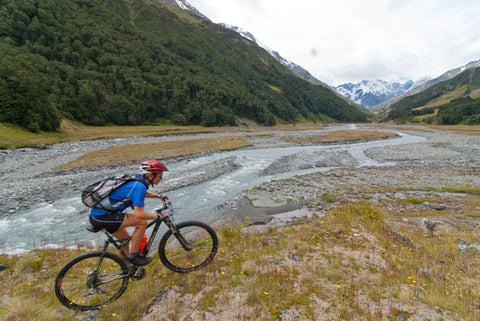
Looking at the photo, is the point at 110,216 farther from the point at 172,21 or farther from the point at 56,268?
the point at 172,21

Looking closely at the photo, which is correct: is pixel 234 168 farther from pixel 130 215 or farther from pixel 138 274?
pixel 130 215

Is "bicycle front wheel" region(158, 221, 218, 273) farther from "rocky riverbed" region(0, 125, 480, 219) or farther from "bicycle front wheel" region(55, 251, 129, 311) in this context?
"rocky riverbed" region(0, 125, 480, 219)

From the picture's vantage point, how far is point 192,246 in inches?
240

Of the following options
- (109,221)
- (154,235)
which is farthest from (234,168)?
(109,221)

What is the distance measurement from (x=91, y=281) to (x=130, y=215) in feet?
6.35

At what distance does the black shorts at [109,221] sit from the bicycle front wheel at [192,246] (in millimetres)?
1361

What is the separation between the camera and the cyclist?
448cm

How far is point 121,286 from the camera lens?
5.02m

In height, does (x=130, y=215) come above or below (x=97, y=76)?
below

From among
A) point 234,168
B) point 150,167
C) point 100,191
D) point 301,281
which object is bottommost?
point 234,168

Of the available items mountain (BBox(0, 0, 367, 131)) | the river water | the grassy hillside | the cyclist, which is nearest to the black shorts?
the cyclist

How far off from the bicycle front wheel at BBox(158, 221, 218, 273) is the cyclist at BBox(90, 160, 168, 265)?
2.76 ft

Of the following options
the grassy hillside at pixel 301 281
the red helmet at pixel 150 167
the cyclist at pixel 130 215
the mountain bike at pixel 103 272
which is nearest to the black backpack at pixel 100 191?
the cyclist at pixel 130 215

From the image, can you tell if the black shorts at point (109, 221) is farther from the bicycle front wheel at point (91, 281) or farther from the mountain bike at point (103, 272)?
the bicycle front wheel at point (91, 281)
